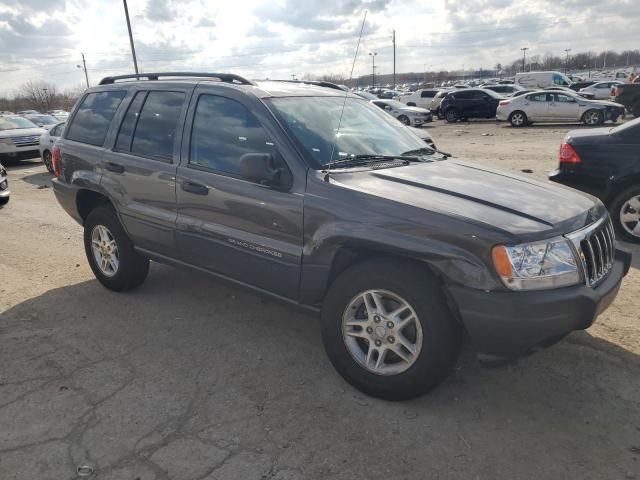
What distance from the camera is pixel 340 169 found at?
345 centimetres

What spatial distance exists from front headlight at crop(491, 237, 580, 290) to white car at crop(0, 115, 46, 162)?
16.6 metres

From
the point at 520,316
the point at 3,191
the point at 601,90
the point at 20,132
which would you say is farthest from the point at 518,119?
the point at 520,316

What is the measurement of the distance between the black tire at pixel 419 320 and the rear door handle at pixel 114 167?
2301mm

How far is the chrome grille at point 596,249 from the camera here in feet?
9.68

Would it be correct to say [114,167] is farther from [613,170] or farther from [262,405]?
[613,170]

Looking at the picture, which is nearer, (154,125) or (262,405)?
(262,405)

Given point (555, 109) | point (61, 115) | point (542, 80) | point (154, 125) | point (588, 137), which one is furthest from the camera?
point (542, 80)

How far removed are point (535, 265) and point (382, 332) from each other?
3.00 ft

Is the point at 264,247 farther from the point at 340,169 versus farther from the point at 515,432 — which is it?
the point at 515,432

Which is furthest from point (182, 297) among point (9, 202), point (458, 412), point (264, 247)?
point (9, 202)

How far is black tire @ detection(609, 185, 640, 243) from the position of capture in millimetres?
6075

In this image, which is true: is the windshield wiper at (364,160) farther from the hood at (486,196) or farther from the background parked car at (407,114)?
the background parked car at (407,114)

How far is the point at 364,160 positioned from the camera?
3.67 m

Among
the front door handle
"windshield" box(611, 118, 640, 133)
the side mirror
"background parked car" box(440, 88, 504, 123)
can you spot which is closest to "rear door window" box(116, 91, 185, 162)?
the front door handle
